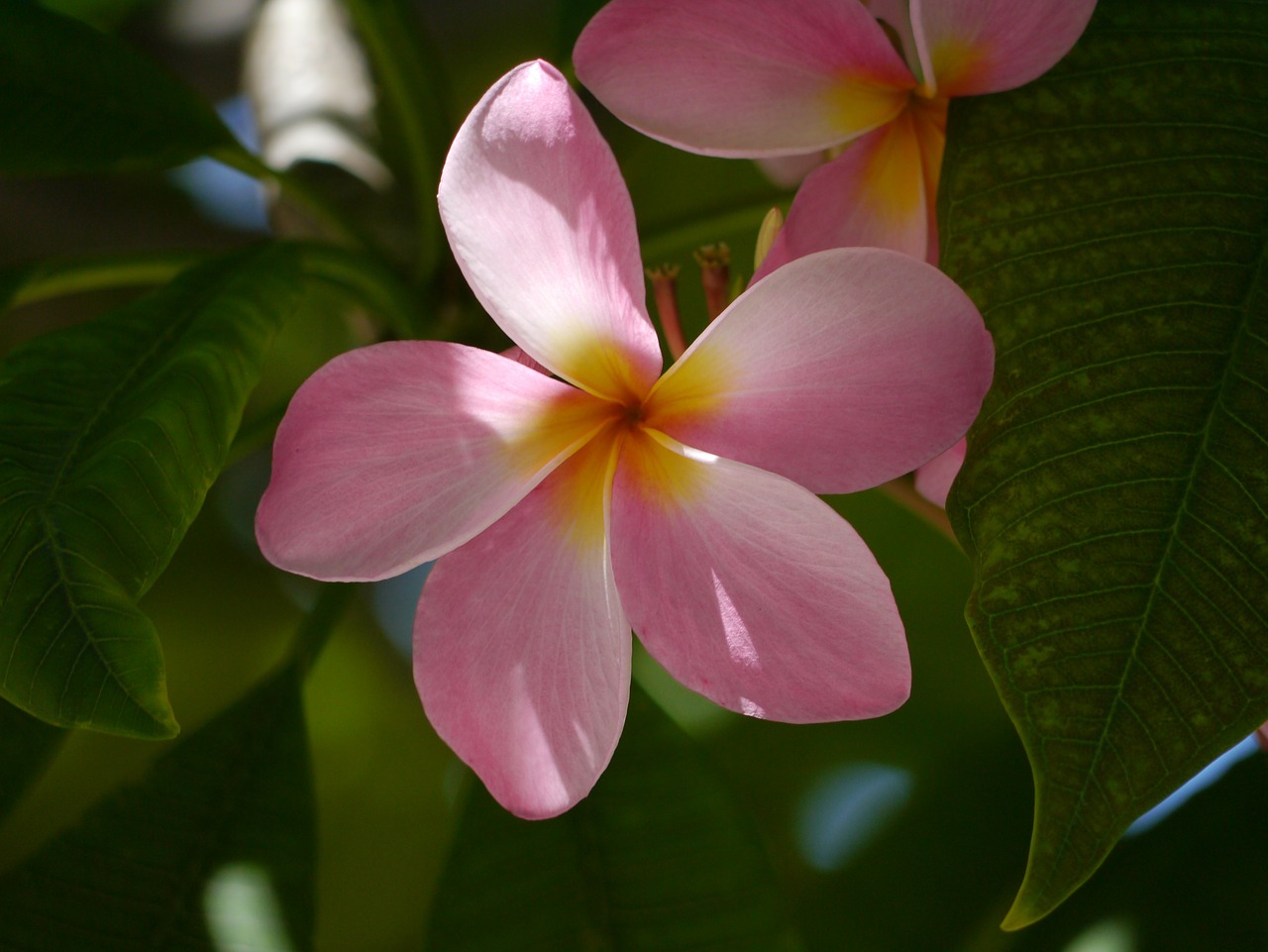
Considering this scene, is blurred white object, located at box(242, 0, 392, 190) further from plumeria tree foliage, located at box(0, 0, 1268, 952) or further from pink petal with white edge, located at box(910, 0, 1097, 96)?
pink petal with white edge, located at box(910, 0, 1097, 96)

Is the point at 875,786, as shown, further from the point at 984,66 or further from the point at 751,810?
the point at 984,66

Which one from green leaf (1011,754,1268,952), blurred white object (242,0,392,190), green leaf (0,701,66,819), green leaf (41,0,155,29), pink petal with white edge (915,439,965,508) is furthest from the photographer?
green leaf (41,0,155,29)

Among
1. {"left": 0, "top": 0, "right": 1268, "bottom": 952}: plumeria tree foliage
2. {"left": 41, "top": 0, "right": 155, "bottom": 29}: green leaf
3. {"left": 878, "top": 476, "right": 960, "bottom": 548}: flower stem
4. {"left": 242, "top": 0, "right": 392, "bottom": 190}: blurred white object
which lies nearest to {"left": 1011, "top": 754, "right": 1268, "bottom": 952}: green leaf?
{"left": 0, "top": 0, "right": 1268, "bottom": 952}: plumeria tree foliage

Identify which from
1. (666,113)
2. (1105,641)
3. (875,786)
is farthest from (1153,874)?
(666,113)

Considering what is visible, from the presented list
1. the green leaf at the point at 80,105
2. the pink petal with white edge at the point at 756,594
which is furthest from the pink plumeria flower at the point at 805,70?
the green leaf at the point at 80,105

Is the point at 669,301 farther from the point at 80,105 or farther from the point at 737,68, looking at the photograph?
the point at 80,105

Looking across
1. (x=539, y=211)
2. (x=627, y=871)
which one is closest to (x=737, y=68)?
(x=539, y=211)

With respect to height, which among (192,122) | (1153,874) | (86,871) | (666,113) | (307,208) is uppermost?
(666,113)

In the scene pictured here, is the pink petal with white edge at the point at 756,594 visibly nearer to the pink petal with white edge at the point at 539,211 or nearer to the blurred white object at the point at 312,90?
the pink petal with white edge at the point at 539,211
